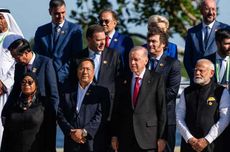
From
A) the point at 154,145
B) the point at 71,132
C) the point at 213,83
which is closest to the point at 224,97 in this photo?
the point at 213,83

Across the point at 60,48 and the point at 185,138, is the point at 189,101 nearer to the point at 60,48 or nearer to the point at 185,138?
the point at 185,138

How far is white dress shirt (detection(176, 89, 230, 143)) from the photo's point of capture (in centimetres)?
1187

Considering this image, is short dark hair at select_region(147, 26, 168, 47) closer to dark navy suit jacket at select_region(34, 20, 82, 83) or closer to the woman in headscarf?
dark navy suit jacket at select_region(34, 20, 82, 83)

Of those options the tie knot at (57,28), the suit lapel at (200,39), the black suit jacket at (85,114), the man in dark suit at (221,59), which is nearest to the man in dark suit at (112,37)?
the tie knot at (57,28)

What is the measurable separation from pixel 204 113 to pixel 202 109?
0.17ft

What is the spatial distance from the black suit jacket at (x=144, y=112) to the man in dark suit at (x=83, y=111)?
25 centimetres

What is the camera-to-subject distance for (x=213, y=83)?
39.6ft

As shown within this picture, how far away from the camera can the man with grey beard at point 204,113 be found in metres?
11.9

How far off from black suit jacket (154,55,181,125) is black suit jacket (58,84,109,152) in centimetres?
73

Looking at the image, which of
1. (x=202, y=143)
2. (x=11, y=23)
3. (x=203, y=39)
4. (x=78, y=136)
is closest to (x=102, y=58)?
(x=78, y=136)

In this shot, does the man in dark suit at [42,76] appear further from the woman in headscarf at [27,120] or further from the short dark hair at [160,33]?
the short dark hair at [160,33]

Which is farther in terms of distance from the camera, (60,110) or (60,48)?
(60,48)

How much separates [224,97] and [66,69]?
6.58 feet

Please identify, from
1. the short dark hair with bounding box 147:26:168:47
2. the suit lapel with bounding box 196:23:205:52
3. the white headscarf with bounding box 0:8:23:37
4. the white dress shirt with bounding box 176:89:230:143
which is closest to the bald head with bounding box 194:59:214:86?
the white dress shirt with bounding box 176:89:230:143
